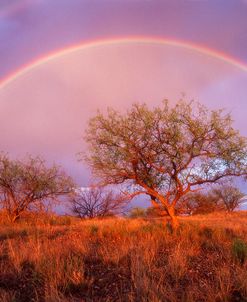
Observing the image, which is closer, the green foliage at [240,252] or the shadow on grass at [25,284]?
the shadow on grass at [25,284]

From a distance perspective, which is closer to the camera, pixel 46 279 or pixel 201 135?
pixel 46 279

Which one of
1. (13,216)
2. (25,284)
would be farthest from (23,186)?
(25,284)

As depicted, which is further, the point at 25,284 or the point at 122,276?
the point at 122,276

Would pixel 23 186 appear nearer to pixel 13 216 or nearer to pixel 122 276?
pixel 13 216

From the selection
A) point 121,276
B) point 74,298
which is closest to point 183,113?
point 121,276

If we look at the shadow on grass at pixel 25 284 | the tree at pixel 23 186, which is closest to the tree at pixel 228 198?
the tree at pixel 23 186

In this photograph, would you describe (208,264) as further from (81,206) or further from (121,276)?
(81,206)

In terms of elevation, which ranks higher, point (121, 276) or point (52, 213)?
point (52, 213)

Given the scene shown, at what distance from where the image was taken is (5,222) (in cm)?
2555

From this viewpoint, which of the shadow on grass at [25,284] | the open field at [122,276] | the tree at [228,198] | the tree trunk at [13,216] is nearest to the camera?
the open field at [122,276]

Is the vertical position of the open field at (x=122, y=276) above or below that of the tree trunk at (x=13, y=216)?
below

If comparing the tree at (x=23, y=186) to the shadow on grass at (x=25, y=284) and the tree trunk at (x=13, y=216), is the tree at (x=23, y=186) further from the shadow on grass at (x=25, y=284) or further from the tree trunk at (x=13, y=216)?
the shadow on grass at (x=25, y=284)

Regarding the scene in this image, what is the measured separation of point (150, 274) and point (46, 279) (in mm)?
2006

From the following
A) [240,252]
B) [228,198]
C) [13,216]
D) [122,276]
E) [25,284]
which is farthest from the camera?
[228,198]
